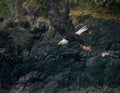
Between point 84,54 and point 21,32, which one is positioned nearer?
point 84,54

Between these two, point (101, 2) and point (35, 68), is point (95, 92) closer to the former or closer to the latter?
point (35, 68)

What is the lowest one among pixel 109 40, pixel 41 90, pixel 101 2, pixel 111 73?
pixel 41 90

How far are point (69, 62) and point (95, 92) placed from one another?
8.35ft

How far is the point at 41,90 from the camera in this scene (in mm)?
15305

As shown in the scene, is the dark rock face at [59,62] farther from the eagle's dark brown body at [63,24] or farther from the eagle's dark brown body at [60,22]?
the eagle's dark brown body at [60,22]

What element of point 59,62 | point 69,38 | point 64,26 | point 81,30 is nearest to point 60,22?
point 64,26

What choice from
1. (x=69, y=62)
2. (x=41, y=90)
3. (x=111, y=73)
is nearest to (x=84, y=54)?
(x=69, y=62)

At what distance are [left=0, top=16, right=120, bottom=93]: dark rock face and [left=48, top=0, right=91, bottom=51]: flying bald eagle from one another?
32cm

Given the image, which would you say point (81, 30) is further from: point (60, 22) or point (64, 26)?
point (60, 22)

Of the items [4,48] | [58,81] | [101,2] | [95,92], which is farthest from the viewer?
[4,48]

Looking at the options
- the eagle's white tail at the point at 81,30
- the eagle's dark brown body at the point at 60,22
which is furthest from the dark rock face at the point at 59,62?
the eagle's dark brown body at the point at 60,22

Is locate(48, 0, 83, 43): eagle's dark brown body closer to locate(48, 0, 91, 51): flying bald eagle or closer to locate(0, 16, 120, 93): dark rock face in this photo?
locate(48, 0, 91, 51): flying bald eagle

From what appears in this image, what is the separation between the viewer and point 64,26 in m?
16.8

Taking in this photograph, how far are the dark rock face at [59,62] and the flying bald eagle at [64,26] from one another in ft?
1.06
